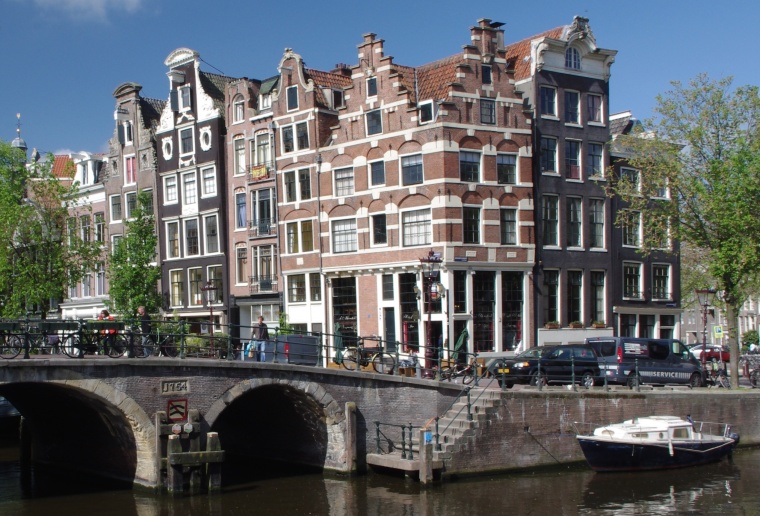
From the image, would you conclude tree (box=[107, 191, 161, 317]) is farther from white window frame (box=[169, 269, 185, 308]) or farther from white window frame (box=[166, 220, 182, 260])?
white window frame (box=[166, 220, 182, 260])

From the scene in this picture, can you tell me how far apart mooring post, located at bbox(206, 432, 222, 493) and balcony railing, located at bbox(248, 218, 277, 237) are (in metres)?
20.9

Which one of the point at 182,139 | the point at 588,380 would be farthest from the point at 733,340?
the point at 182,139

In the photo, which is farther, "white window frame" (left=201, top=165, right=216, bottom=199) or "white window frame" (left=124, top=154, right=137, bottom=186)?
"white window frame" (left=124, top=154, right=137, bottom=186)

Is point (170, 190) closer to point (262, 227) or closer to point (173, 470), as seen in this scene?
point (262, 227)

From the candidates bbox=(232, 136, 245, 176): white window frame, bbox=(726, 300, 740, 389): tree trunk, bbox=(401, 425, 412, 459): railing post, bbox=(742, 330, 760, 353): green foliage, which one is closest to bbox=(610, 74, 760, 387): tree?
bbox=(726, 300, 740, 389): tree trunk

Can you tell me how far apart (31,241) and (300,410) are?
20.5 m

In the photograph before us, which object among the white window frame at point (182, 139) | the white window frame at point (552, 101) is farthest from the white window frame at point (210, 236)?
the white window frame at point (552, 101)

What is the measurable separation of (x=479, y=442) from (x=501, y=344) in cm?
1329

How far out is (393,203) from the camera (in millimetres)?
39000

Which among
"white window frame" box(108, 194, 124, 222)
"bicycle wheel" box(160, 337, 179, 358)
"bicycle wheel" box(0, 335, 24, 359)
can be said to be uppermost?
"white window frame" box(108, 194, 124, 222)

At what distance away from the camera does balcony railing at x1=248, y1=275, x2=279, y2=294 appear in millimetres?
44469

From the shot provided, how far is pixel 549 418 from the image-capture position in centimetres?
2672

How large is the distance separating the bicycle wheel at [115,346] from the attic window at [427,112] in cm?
1769

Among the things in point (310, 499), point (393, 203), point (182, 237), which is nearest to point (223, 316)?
point (182, 237)
